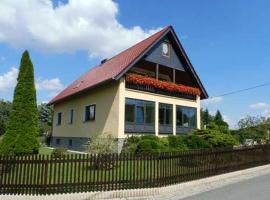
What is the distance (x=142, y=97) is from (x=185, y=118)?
5.37m

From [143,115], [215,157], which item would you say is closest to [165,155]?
[215,157]

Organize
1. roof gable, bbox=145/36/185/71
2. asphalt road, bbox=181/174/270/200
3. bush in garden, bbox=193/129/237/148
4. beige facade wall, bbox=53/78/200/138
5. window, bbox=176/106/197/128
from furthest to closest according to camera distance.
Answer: window, bbox=176/106/197/128, roof gable, bbox=145/36/185/71, beige facade wall, bbox=53/78/200/138, bush in garden, bbox=193/129/237/148, asphalt road, bbox=181/174/270/200

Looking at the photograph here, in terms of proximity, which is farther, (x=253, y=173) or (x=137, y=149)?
(x=137, y=149)

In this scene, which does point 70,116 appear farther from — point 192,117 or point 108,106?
point 192,117

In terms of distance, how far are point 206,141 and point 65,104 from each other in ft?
50.2

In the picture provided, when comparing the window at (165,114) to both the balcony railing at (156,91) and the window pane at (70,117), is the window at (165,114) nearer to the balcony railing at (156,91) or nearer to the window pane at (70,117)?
the balcony railing at (156,91)

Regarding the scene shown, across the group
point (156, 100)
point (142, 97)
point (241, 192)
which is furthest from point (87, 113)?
point (241, 192)

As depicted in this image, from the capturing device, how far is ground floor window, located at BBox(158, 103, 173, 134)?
2541 centimetres

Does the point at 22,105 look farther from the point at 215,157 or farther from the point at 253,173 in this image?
the point at 253,173

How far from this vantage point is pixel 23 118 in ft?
50.6

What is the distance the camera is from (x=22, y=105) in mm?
15531

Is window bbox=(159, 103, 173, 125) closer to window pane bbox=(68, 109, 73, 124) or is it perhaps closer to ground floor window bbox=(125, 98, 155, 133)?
ground floor window bbox=(125, 98, 155, 133)

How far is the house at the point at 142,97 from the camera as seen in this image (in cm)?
2306

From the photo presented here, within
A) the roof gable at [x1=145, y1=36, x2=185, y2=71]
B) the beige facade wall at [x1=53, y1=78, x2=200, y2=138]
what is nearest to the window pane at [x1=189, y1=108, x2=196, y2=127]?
the beige facade wall at [x1=53, y1=78, x2=200, y2=138]
